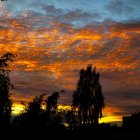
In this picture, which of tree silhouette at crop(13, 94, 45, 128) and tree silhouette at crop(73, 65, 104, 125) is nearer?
tree silhouette at crop(13, 94, 45, 128)

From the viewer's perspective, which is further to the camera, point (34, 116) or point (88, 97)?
point (88, 97)

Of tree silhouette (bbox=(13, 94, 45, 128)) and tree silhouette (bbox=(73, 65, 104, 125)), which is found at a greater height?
tree silhouette (bbox=(73, 65, 104, 125))

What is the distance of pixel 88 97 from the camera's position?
189 ft

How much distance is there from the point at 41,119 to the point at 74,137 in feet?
21.0

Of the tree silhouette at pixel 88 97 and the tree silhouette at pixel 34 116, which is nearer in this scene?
the tree silhouette at pixel 34 116

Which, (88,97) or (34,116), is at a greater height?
(88,97)

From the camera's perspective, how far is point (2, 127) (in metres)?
21.8

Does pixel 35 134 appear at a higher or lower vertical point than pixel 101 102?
lower

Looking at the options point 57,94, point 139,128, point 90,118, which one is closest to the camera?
point 57,94

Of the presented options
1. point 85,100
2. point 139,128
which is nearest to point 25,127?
point 139,128

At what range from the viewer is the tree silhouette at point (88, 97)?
2247 inches

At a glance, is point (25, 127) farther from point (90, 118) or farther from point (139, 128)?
point (90, 118)

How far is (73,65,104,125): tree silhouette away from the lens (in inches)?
2247

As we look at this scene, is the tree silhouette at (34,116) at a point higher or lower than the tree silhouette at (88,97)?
lower
